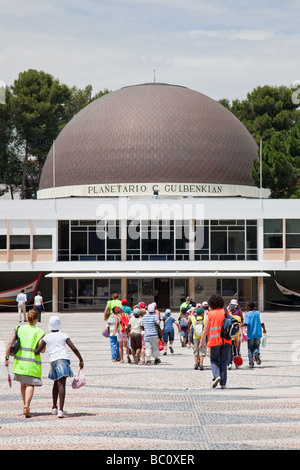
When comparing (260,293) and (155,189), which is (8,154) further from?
(260,293)

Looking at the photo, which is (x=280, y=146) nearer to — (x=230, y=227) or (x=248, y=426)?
(x=230, y=227)

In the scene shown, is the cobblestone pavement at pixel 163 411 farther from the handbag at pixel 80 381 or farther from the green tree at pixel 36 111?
the green tree at pixel 36 111

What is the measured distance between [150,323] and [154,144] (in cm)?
3961

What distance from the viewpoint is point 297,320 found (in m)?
37.5

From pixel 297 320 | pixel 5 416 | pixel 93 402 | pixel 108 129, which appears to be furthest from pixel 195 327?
pixel 108 129

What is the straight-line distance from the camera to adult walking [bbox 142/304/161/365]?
1872 centimetres

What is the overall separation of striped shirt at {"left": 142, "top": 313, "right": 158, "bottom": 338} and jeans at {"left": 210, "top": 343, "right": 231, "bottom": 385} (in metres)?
4.04

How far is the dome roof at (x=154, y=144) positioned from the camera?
187 ft

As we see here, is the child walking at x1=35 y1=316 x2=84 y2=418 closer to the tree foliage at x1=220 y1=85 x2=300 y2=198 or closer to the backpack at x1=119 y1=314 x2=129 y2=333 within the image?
the backpack at x1=119 y1=314 x2=129 y2=333

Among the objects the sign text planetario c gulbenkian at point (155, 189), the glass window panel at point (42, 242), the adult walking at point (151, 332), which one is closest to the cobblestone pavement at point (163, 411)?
the adult walking at point (151, 332)

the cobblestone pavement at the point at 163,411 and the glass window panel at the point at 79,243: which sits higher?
the glass window panel at the point at 79,243

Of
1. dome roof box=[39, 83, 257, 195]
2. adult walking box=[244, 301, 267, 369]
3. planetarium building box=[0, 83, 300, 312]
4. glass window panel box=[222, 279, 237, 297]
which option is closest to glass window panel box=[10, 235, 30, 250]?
planetarium building box=[0, 83, 300, 312]
